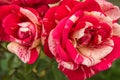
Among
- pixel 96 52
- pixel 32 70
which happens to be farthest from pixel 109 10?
pixel 32 70

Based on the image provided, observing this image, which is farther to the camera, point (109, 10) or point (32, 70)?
point (32, 70)

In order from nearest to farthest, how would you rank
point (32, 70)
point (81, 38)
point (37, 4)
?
point (81, 38), point (37, 4), point (32, 70)

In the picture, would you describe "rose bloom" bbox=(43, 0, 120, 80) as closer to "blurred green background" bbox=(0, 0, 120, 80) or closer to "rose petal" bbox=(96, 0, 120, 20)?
"rose petal" bbox=(96, 0, 120, 20)

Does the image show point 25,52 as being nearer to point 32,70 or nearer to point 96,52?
point 96,52

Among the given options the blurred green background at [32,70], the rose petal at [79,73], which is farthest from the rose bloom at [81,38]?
the blurred green background at [32,70]

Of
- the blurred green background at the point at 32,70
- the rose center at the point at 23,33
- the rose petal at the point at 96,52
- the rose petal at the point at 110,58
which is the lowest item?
the blurred green background at the point at 32,70

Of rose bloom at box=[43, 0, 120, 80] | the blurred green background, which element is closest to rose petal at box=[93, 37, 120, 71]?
rose bloom at box=[43, 0, 120, 80]

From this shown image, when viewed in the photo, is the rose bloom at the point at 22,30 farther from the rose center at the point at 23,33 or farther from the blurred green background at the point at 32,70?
the blurred green background at the point at 32,70
